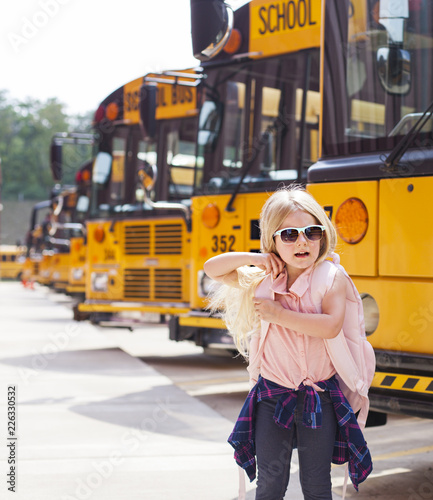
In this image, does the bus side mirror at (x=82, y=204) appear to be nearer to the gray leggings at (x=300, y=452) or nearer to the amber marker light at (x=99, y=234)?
the amber marker light at (x=99, y=234)

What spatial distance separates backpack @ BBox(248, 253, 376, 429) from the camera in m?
2.77

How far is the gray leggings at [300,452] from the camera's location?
271cm

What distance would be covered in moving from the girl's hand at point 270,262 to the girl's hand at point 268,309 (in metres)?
0.10

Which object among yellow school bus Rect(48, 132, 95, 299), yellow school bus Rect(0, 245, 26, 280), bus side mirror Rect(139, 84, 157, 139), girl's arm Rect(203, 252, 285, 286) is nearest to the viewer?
girl's arm Rect(203, 252, 285, 286)

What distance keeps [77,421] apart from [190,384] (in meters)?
2.17

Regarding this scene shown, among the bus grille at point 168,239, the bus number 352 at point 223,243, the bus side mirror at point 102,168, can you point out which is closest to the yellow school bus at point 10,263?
the bus side mirror at point 102,168

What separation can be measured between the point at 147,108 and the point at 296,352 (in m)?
5.32

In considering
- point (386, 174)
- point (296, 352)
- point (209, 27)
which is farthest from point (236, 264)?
point (209, 27)

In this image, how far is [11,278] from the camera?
55.7 m

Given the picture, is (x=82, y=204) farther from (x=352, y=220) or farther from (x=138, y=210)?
(x=352, y=220)

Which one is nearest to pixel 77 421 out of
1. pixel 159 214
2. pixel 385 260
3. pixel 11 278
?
pixel 385 260

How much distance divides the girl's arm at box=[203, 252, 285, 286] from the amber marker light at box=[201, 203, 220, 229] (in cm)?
459

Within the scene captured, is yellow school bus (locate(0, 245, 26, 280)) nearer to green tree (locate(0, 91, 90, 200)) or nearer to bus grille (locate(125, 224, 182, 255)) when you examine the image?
green tree (locate(0, 91, 90, 200))

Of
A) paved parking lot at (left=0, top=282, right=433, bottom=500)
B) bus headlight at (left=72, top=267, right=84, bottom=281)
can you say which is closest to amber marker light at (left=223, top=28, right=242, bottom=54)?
paved parking lot at (left=0, top=282, right=433, bottom=500)
